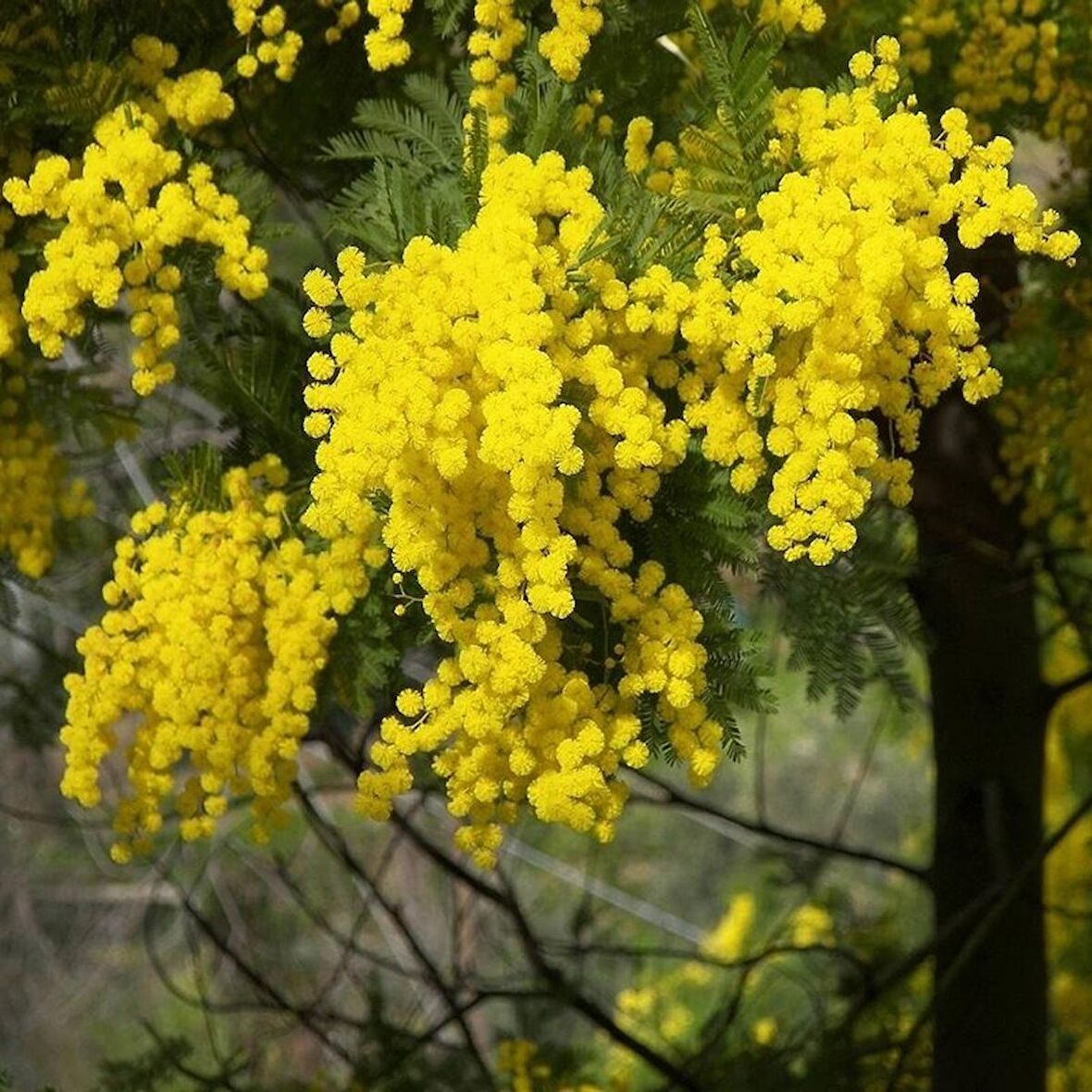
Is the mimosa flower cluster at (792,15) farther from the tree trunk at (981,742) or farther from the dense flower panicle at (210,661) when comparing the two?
the tree trunk at (981,742)

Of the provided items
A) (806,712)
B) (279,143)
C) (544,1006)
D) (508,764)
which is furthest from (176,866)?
(508,764)

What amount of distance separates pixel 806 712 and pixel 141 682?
739 centimetres

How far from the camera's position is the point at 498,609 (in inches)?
57.6

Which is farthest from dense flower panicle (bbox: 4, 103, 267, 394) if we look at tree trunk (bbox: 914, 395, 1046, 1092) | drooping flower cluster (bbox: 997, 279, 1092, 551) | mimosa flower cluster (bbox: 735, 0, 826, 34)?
tree trunk (bbox: 914, 395, 1046, 1092)

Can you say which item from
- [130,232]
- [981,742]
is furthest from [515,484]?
[981,742]

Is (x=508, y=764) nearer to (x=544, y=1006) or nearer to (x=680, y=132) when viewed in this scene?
(x=680, y=132)

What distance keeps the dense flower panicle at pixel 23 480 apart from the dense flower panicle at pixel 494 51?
2.38ft

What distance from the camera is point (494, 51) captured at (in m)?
1.66

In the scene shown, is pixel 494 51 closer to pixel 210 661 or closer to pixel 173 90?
pixel 173 90

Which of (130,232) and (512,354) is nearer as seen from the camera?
(512,354)

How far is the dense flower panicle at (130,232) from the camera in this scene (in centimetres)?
159

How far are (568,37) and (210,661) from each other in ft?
2.28

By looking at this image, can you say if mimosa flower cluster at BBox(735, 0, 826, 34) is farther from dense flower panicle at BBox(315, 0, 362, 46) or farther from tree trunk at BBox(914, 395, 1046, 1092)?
tree trunk at BBox(914, 395, 1046, 1092)

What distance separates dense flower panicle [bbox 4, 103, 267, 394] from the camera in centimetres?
159
